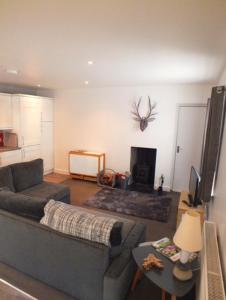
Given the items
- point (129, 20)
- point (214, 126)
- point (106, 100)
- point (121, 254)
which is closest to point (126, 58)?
point (129, 20)

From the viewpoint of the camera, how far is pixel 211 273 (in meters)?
1.27

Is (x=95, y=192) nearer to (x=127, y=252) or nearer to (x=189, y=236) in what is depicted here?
(x=127, y=252)

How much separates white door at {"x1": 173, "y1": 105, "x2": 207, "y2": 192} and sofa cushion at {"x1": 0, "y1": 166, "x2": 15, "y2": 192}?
11.7 feet

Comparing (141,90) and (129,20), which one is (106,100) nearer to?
(141,90)

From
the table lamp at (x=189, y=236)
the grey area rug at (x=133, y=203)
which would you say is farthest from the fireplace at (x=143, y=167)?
the table lamp at (x=189, y=236)

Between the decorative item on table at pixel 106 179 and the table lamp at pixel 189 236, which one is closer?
the table lamp at pixel 189 236

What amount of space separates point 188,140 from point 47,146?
3926 mm

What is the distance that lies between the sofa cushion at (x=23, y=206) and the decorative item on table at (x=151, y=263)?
1108mm

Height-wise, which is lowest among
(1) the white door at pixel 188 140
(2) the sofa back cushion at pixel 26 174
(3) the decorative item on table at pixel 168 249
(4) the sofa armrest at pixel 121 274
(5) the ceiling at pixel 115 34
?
(4) the sofa armrest at pixel 121 274

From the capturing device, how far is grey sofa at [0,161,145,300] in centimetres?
165

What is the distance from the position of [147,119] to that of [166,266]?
364 cm

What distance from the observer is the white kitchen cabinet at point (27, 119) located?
5.00 meters

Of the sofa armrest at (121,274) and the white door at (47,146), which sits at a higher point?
the white door at (47,146)

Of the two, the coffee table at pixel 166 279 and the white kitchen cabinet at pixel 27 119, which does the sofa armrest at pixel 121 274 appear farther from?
A: the white kitchen cabinet at pixel 27 119
